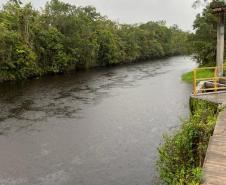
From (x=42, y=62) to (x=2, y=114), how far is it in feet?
94.0

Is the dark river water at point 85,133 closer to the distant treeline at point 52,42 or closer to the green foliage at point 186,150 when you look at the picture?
the green foliage at point 186,150

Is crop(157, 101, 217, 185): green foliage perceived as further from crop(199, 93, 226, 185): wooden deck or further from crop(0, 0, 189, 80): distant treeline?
crop(0, 0, 189, 80): distant treeline

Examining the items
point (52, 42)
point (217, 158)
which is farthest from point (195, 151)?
point (52, 42)

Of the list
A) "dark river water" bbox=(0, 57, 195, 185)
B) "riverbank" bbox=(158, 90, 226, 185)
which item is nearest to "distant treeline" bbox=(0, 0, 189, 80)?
"dark river water" bbox=(0, 57, 195, 185)

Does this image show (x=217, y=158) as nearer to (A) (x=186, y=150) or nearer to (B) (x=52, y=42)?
(A) (x=186, y=150)

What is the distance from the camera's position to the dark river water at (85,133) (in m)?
13.7

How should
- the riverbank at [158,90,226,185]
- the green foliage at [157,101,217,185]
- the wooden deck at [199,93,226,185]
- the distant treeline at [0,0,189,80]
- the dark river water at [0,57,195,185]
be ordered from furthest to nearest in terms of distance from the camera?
the distant treeline at [0,0,189,80]
the dark river water at [0,57,195,185]
the green foliage at [157,101,217,185]
the riverbank at [158,90,226,185]
the wooden deck at [199,93,226,185]

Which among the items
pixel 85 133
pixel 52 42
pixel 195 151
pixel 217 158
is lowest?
pixel 85 133

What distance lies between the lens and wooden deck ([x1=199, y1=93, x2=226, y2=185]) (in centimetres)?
740

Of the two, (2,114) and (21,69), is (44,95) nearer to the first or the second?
(2,114)

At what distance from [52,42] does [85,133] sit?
1419 inches

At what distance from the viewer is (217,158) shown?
28.1ft

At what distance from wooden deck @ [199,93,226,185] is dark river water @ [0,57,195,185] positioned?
361 centimetres

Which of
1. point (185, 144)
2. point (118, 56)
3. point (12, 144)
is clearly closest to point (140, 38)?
point (118, 56)
